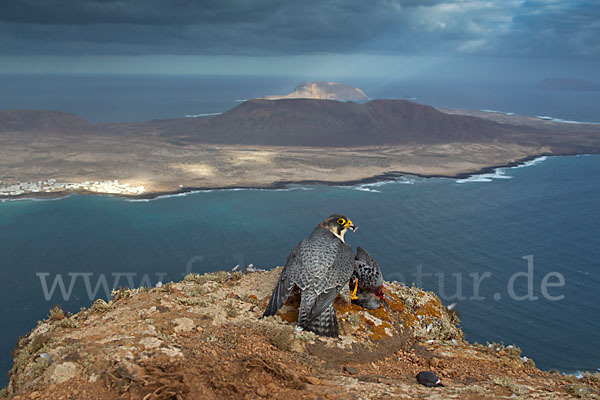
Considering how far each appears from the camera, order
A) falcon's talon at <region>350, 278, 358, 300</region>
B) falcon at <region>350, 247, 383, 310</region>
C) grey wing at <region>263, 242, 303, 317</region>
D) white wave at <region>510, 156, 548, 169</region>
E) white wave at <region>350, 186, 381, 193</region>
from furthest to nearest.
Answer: white wave at <region>510, 156, 548, 169</region>
white wave at <region>350, 186, 381, 193</region>
falcon at <region>350, 247, 383, 310</region>
falcon's talon at <region>350, 278, 358, 300</region>
grey wing at <region>263, 242, 303, 317</region>

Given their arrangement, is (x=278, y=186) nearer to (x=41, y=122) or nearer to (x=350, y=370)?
Answer: (x=350, y=370)

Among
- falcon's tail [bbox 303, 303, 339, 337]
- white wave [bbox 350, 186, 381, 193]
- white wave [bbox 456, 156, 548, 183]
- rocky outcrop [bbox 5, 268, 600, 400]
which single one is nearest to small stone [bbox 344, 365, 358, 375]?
rocky outcrop [bbox 5, 268, 600, 400]

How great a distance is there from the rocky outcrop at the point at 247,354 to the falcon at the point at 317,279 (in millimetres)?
376

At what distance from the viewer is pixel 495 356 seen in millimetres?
10305

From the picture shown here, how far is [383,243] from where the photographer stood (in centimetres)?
5038

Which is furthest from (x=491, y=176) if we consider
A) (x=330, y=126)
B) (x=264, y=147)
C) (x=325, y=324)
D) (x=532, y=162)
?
(x=325, y=324)

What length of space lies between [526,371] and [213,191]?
2743 inches

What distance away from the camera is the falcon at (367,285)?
11.4 meters

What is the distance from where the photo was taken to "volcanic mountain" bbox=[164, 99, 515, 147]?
428 feet

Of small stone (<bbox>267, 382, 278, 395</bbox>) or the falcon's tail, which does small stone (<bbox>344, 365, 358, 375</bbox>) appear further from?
small stone (<bbox>267, 382, 278, 395</bbox>)

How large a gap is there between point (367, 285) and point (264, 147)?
110092mm

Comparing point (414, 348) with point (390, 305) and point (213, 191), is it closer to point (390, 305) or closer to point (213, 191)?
point (390, 305)

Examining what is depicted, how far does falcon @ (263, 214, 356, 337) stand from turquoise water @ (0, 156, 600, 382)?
24735mm

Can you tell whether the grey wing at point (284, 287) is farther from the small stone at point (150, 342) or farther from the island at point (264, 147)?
the island at point (264, 147)
